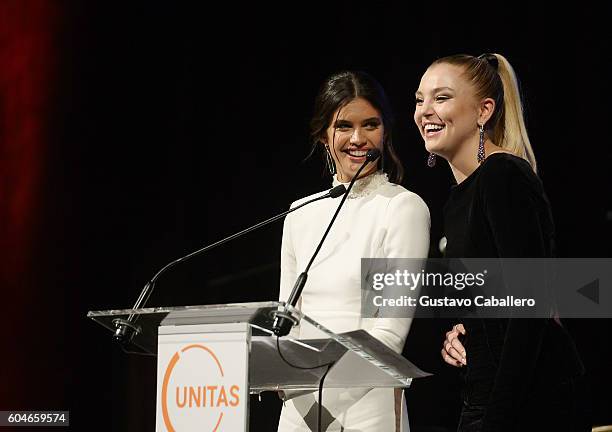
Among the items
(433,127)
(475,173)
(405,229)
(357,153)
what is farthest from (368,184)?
(475,173)

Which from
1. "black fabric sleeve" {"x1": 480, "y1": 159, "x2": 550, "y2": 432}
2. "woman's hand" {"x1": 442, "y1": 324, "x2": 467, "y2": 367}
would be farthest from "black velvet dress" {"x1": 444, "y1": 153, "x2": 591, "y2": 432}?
"woman's hand" {"x1": 442, "y1": 324, "x2": 467, "y2": 367}

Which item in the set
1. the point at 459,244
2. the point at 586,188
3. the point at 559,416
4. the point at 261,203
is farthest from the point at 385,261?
the point at 261,203

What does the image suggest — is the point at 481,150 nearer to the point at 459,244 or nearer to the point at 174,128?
the point at 459,244

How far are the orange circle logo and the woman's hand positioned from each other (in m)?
0.71

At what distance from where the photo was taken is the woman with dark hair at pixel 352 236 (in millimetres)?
2283

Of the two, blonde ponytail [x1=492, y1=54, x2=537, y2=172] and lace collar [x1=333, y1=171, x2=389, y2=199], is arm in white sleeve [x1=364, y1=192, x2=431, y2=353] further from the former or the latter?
blonde ponytail [x1=492, y1=54, x2=537, y2=172]

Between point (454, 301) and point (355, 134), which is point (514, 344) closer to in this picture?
point (454, 301)

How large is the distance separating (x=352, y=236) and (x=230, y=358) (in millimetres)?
926

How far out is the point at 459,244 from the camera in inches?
81.7

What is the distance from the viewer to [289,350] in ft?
5.99

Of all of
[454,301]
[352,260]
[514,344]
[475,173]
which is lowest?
[514,344]

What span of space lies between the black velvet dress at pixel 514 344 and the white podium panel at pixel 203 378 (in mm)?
539

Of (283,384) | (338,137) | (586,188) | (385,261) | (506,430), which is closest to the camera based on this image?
(506,430)

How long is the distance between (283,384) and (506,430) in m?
0.52
